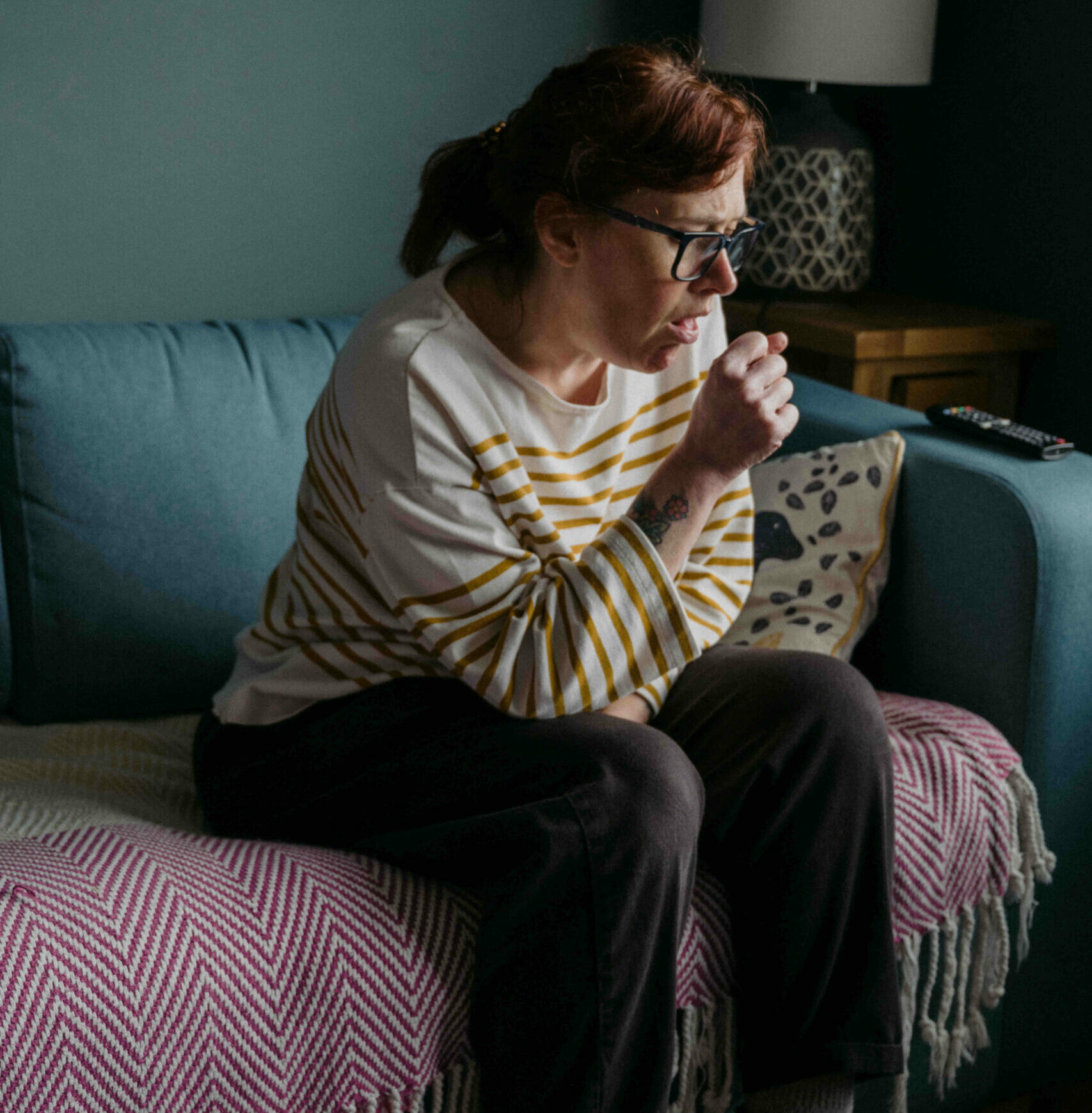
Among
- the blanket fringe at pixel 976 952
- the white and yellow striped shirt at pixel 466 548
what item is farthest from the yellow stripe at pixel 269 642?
the blanket fringe at pixel 976 952

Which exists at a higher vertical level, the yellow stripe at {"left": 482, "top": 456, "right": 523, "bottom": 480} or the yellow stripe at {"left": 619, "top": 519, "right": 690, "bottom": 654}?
the yellow stripe at {"left": 482, "top": 456, "right": 523, "bottom": 480}

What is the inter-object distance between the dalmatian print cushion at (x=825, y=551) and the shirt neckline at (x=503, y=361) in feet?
1.09

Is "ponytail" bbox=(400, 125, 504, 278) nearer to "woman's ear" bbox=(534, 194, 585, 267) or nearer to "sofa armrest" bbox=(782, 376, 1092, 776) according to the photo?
"woman's ear" bbox=(534, 194, 585, 267)

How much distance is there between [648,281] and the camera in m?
1.04

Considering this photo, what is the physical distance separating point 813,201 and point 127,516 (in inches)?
43.9

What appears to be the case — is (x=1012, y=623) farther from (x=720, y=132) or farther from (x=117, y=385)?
(x=117, y=385)

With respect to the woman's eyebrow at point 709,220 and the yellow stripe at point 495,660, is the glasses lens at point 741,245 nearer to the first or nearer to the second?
the woman's eyebrow at point 709,220

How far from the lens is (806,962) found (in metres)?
1.04

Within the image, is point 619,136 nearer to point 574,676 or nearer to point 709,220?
point 709,220

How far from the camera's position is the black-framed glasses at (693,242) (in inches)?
39.8

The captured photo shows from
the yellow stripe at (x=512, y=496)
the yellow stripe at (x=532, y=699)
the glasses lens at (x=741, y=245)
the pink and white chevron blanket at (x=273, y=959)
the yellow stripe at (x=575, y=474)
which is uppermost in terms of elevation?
the glasses lens at (x=741, y=245)

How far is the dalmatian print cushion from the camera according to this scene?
53.0 inches

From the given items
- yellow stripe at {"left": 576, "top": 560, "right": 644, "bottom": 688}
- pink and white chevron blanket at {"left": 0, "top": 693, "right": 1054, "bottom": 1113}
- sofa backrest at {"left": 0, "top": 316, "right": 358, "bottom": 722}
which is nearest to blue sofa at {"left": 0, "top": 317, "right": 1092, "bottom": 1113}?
sofa backrest at {"left": 0, "top": 316, "right": 358, "bottom": 722}

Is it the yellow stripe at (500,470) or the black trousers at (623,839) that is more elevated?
the yellow stripe at (500,470)
